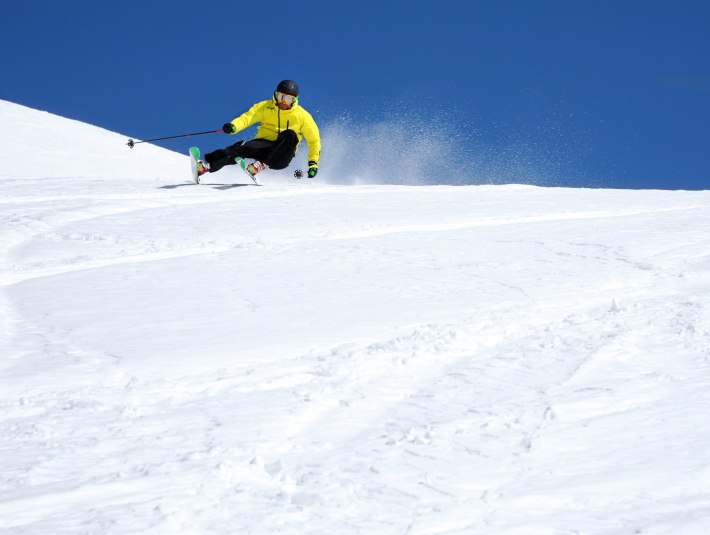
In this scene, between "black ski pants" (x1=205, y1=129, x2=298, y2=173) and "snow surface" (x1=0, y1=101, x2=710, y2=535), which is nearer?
"snow surface" (x1=0, y1=101, x2=710, y2=535)

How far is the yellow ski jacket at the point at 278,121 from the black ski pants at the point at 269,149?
0.08m

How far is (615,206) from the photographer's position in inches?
316

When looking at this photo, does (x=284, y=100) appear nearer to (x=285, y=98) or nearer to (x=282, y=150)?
(x=285, y=98)

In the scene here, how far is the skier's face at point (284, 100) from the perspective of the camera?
1034cm

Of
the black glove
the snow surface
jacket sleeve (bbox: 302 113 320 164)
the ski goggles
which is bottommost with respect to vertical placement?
the snow surface

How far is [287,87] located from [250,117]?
24.3 inches

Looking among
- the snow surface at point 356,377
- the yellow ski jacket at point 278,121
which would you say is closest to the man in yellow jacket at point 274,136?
the yellow ski jacket at point 278,121

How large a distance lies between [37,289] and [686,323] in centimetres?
356

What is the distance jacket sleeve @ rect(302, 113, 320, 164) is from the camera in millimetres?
10852

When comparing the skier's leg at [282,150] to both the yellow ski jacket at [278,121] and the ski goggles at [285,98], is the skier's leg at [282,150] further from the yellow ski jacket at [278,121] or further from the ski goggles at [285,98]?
the ski goggles at [285,98]

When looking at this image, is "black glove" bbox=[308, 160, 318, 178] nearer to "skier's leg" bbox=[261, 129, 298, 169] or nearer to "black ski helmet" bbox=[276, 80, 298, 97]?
"skier's leg" bbox=[261, 129, 298, 169]

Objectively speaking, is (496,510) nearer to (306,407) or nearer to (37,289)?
(306,407)

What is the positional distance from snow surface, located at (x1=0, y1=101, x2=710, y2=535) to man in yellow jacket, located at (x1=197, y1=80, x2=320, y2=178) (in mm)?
3530

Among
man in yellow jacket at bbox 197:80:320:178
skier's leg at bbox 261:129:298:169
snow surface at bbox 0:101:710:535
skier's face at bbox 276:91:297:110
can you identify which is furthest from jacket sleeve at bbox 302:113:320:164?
snow surface at bbox 0:101:710:535
